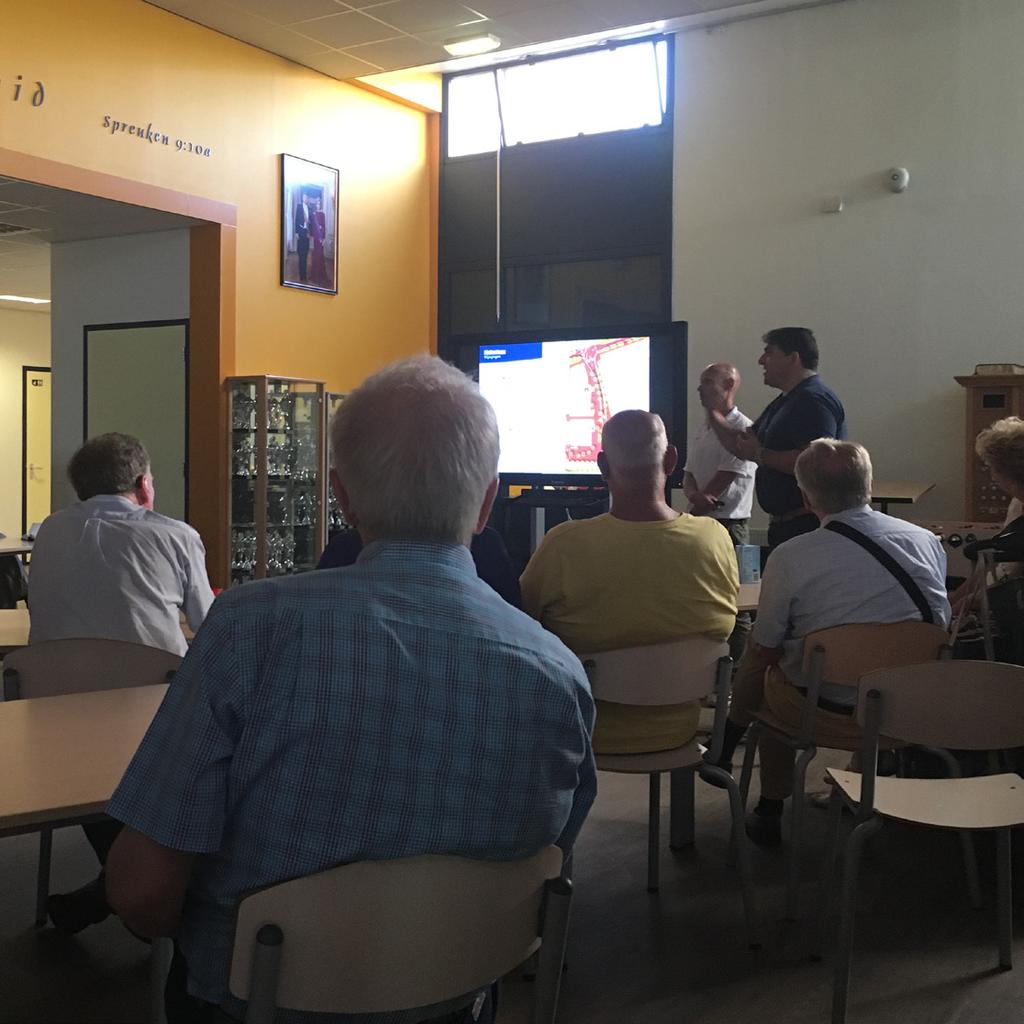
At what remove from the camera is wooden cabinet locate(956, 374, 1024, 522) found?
6910mm

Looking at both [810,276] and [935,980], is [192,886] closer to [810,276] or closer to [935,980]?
[935,980]

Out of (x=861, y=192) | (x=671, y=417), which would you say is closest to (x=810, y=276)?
(x=861, y=192)

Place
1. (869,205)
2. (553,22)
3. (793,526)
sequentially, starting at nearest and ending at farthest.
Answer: (793,526), (553,22), (869,205)

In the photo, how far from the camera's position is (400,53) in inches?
323

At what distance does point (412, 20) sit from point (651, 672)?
6119 mm

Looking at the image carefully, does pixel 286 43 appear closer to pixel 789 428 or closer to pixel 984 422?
pixel 789 428

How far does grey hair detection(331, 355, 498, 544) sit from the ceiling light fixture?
7217 mm

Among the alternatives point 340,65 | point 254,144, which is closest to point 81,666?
point 254,144

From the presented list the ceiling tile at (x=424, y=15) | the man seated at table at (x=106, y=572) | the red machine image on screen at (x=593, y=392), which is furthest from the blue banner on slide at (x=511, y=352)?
the man seated at table at (x=106, y=572)

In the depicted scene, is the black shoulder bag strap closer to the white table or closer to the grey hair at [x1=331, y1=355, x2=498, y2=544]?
the grey hair at [x1=331, y1=355, x2=498, y2=544]

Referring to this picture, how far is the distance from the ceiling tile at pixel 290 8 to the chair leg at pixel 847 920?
21.3ft

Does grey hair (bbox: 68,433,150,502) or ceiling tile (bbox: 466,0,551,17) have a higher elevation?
ceiling tile (bbox: 466,0,551,17)

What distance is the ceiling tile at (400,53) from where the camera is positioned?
314 inches

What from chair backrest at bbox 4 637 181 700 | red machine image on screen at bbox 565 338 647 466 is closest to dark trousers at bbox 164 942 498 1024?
chair backrest at bbox 4 637 181 700
